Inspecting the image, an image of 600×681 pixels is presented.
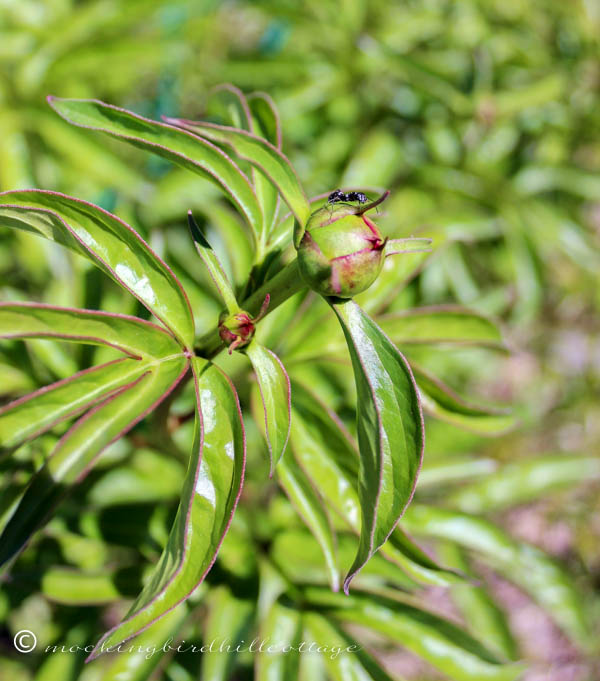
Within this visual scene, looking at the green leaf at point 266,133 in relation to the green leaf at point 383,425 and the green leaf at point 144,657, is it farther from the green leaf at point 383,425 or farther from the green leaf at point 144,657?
the green leaf at point 144,657

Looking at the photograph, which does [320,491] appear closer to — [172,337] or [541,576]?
[172,337]

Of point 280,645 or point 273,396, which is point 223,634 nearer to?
point 280,645

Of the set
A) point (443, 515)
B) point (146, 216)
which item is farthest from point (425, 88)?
point (443, 515)

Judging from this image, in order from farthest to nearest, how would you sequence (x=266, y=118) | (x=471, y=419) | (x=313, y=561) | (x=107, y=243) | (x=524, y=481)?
(x=524, y=481), (x=313, y=561), (x=471, y=419), (x=266, y=118), (x=107, y=243)

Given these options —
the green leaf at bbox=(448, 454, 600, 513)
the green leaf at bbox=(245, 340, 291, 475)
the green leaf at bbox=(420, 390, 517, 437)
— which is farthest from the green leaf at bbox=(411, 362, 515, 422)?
the green leaf at bbox=(448, 454, 600, 513)

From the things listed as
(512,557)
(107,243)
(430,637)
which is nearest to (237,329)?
(107,243)

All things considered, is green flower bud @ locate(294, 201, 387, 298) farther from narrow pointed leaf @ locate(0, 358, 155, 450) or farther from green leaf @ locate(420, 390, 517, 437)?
green leaf @ locate(420, 390, 517, 437)

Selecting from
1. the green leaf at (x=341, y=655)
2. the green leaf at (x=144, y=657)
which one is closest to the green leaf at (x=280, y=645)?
the green leaf at (x=341, y=655)
